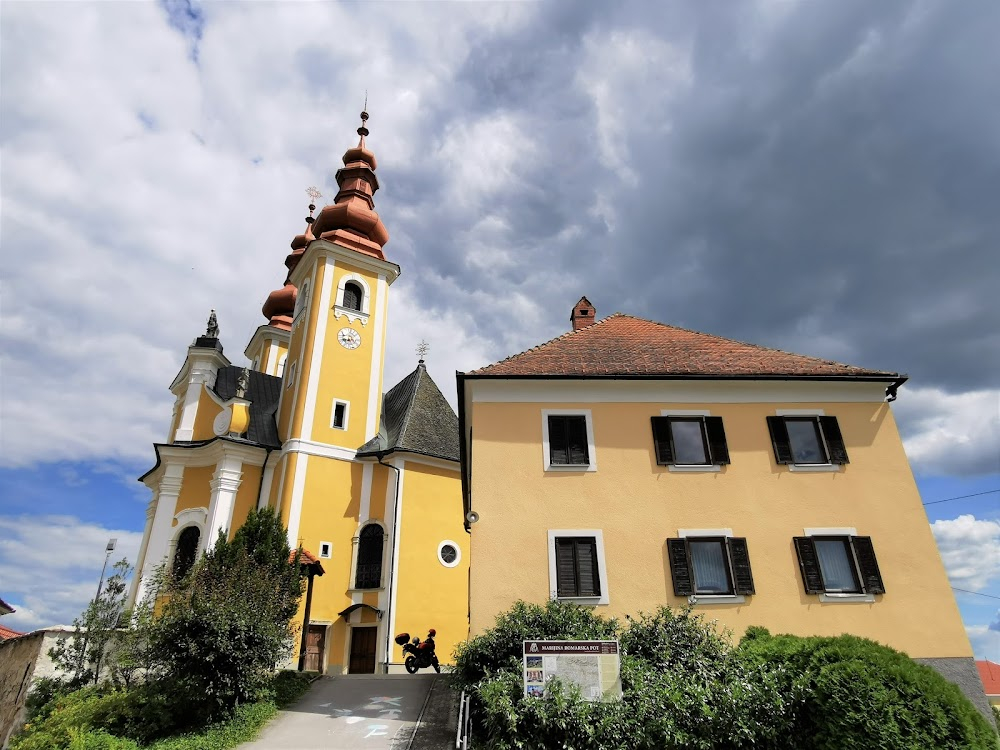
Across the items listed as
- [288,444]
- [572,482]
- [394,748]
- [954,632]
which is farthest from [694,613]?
[288,444]

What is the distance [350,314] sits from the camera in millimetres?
28141

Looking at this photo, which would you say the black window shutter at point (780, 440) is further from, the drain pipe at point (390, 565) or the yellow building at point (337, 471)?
the drain pipe at point (390, 565)

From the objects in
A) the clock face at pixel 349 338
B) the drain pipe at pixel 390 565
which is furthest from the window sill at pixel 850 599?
the clock face at pixel 349 338

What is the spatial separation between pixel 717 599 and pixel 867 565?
11.2 feet

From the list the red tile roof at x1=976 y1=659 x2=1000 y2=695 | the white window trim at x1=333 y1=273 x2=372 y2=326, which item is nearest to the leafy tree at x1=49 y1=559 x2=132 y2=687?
the white window trim at x1=333 y1=273 x2=372 y2=326

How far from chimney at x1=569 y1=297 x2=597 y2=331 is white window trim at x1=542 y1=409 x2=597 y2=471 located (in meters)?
6.68

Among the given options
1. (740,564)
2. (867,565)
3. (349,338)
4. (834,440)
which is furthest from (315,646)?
(834,440)

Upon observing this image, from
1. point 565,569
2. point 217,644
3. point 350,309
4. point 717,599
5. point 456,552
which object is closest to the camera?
point 217,644

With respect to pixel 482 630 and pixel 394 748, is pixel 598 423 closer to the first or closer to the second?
pixel 482 630

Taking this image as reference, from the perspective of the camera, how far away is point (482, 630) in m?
12.7

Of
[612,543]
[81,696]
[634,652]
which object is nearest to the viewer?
[634,652]

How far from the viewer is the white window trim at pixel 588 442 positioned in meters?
14.2

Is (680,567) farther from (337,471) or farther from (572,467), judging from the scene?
(337,471)

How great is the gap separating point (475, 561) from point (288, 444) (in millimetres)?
13745
